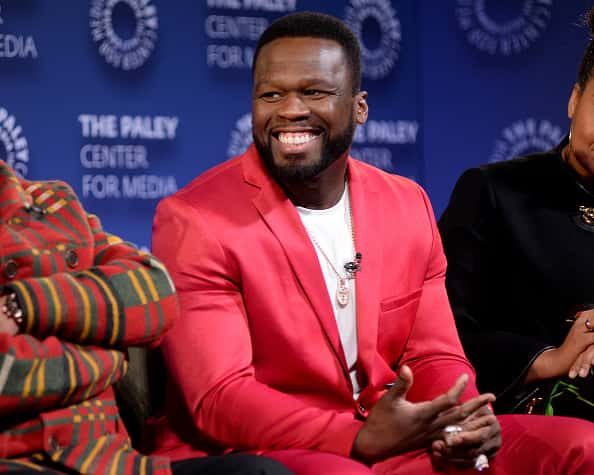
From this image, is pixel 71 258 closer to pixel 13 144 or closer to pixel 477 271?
pixel 477 271

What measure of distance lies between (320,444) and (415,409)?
0.21 meters

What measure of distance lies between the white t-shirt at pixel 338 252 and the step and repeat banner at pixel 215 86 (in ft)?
5.47

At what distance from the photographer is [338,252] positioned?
2350 mm

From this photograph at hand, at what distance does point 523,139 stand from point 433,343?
2.52m

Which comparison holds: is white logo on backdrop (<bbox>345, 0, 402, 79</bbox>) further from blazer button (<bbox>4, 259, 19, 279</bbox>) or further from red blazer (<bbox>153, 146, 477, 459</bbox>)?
blazer button (<bbox>4, 259, 19, 279</bbox>)

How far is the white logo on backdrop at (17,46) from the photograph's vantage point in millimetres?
3709

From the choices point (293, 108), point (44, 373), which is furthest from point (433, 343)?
point (44, 373)

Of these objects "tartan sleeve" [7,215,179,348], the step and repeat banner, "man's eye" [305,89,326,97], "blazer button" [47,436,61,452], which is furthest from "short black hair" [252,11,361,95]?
the step and repeat banner

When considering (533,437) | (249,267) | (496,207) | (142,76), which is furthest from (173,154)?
(533,437)

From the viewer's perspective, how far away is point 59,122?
12.5 feet

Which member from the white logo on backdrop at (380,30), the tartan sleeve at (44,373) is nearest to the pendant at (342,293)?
the tartan sleeve at (44,373)

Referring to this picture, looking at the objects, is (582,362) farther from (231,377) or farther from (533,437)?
(231,377)

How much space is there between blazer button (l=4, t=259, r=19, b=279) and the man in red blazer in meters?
0.45

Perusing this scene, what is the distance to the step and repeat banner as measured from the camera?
3.79 meters
